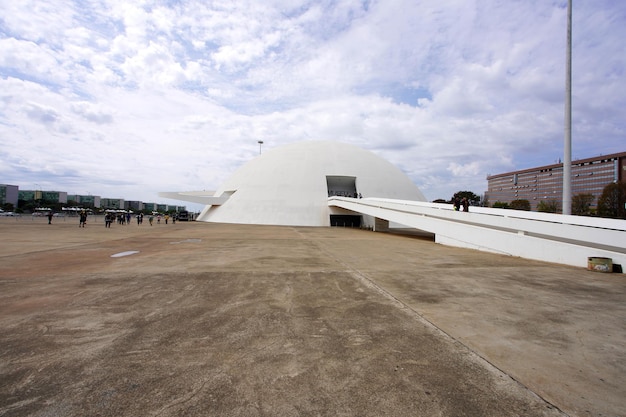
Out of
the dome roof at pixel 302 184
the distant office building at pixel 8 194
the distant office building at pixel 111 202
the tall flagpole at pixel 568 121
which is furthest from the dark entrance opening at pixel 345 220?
the distant office building at pixel 111 202

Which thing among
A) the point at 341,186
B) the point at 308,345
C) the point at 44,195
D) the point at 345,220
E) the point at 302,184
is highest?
the point at 341,186

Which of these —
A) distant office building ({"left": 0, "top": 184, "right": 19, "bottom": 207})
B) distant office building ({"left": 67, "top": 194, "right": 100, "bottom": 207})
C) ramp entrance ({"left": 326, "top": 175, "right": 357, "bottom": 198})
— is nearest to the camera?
ramp entrance ({"left": 326, "top": 175, "right": 357, "bottom": 198})

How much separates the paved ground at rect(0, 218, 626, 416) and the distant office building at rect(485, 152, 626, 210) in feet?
348

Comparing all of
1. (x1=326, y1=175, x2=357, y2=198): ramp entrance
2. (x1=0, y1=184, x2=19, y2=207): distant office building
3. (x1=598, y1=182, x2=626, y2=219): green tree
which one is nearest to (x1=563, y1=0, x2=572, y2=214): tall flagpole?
(x1=326, y1=175, x2=357, y2=198): ramp entrance

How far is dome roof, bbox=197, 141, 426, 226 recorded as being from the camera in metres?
31.1

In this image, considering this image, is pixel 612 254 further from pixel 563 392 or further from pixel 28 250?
pixel 28 250

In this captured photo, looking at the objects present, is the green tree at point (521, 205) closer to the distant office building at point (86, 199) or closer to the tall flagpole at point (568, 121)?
the tall flagpole at point (568, 121)

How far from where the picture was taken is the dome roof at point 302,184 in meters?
31.1

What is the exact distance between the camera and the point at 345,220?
1270 inches

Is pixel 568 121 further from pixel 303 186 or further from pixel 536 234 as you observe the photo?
pixel 303 186

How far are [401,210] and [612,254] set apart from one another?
1117cm

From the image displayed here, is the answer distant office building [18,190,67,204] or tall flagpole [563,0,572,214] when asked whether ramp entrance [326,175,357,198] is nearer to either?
tall flagpole [563,0,572,214]

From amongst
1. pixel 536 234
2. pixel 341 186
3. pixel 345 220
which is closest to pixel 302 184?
pixel 345 220

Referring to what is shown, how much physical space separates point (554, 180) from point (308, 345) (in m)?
135
